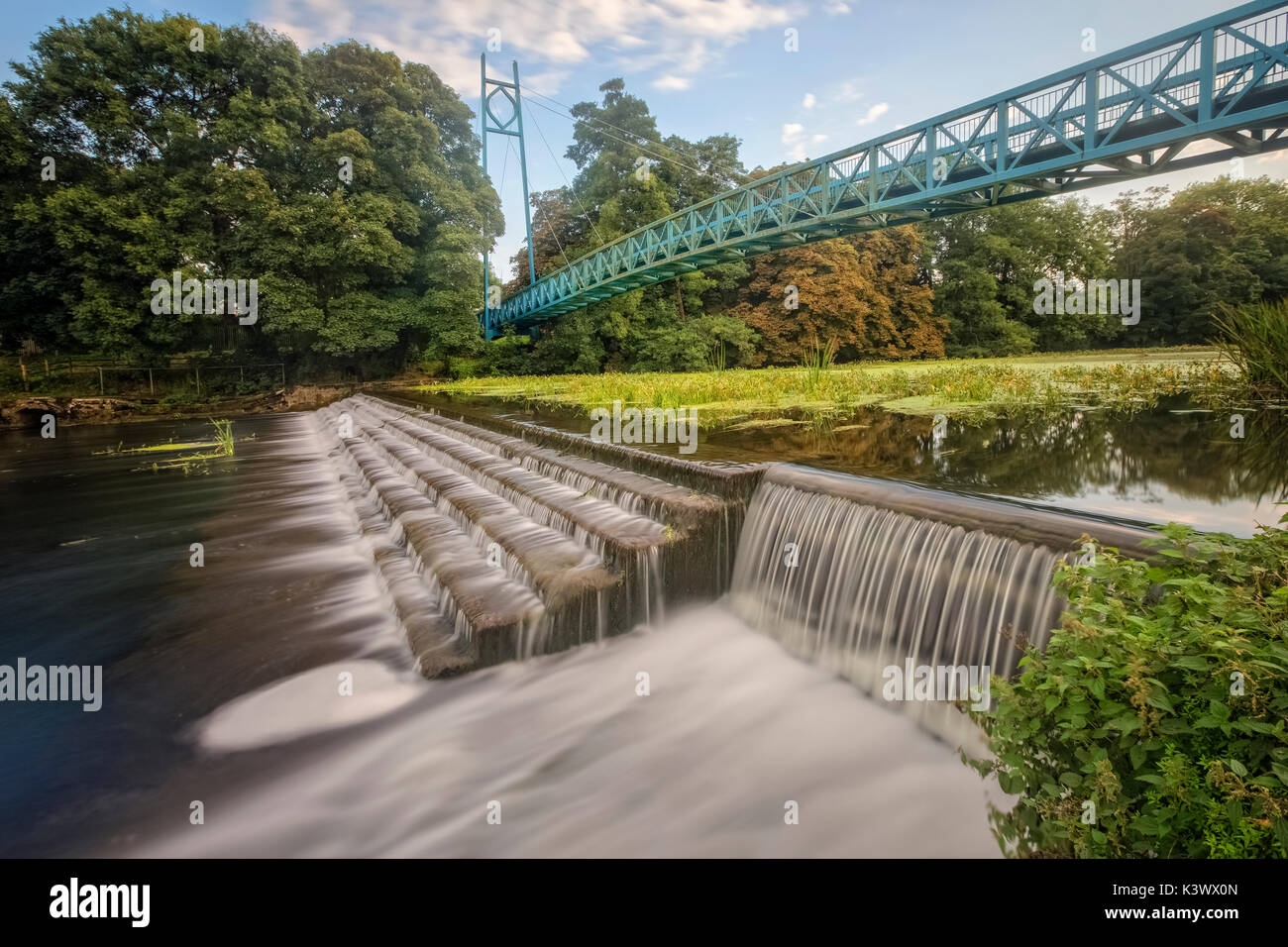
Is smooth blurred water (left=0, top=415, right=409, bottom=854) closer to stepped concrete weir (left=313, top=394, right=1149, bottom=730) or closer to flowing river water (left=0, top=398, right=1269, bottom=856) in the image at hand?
flowing river water (left=0, top=398, right=1269, bottom=856)

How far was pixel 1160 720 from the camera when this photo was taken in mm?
1666

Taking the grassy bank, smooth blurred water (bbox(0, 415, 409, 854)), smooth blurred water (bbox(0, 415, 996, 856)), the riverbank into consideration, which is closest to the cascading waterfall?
smooth blurred water (bbox(0, 415, 996, 856))

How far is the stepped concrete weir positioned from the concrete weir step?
0.6 inches

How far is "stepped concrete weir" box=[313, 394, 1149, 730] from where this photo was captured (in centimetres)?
333

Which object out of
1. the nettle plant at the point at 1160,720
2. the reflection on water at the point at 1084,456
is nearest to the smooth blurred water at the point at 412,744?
the nettle plant at the point at 1160,720

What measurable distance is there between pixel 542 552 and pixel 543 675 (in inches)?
44.6

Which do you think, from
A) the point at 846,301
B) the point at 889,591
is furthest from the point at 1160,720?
the point at 846,301

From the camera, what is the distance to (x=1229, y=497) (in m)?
4.04

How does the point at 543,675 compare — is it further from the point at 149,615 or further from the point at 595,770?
the point at 149,615

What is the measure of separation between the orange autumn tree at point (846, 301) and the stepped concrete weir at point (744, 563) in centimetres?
2584

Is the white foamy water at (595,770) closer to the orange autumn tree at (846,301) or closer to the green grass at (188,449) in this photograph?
the green grass at (188,449)

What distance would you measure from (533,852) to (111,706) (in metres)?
2.74

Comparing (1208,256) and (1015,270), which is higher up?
(1015,270)

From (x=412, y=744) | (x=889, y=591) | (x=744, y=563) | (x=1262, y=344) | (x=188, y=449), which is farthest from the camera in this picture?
(x=188, y=449)
